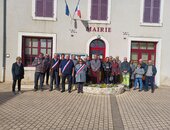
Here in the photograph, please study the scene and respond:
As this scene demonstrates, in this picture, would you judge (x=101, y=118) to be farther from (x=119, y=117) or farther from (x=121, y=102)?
(x=121, y=102)

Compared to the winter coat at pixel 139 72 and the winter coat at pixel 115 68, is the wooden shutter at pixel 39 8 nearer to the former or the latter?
the winter coat at pixel 115 68

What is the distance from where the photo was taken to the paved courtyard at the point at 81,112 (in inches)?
228

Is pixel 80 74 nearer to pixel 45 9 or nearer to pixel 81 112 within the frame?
pixel 81 112

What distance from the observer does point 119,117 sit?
6.70m

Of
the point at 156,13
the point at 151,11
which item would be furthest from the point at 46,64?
the point at 156,13

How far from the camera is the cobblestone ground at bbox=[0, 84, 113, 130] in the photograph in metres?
5.70

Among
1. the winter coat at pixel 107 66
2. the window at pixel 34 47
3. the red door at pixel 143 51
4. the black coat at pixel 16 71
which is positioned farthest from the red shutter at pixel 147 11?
the black coat at pixel 16 71

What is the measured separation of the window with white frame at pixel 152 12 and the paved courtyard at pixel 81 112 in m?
5.52

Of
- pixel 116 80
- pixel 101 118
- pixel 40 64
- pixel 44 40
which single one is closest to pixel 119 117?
pixel 101 118

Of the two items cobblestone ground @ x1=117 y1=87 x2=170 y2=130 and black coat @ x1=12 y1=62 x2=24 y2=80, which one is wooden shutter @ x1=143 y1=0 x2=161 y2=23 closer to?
cobblestone ground @ x1=117 y1=87 x2=170 y2=130

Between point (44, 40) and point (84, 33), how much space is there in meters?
2.53

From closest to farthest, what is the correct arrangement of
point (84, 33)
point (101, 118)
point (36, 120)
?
point (36, 120)
point (101, 118)
point (84, 33)

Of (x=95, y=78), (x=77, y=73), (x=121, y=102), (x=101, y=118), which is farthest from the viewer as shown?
(x=95, y=78)

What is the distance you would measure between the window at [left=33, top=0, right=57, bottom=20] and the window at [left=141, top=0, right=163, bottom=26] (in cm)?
551
